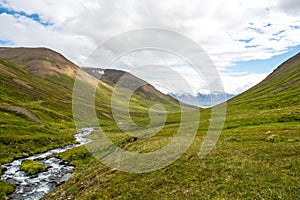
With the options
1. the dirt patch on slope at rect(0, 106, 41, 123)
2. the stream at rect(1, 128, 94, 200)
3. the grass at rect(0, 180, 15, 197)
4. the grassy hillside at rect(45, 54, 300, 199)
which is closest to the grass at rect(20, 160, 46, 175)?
the stream at rect(1, 128, 94, 200)

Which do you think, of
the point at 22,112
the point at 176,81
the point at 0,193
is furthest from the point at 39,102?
the point at 176,81

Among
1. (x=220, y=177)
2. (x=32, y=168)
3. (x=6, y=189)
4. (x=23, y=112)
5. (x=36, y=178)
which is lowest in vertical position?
(x=36, y=178)

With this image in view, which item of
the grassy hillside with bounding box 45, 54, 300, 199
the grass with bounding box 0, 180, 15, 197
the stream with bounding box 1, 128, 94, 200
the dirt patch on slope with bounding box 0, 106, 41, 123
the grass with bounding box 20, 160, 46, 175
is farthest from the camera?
the dirt patch on slope with bounding box 0, 106, 41, 123

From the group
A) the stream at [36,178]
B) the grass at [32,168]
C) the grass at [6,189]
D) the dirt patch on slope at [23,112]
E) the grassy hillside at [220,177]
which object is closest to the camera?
the grassy hillside at [220,177]

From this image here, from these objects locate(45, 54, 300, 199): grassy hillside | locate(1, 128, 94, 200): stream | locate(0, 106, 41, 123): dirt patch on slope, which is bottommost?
locate(1, 128, 94, 200): stream

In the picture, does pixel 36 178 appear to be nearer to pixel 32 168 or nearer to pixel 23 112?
pixel 32 168

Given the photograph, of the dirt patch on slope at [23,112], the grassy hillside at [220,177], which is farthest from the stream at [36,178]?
the dirt patch on slope at [23,112]

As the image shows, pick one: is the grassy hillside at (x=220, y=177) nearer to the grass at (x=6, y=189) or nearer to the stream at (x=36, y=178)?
the stream at (x=36, y=178)

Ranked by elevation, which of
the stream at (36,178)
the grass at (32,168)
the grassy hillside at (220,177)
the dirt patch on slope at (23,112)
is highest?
the dirt patch on slope at (23,112)

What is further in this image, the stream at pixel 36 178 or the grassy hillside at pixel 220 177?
the stream at pixel 36 178

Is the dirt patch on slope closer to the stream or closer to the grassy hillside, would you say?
the stream

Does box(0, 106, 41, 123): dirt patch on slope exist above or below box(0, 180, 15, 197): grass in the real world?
above

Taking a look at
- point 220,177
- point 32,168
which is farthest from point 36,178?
point 220,177

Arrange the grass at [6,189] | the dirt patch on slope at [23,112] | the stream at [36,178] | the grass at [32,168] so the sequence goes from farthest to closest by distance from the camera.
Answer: the dirt patch on slope at [23,112]
the grass at [32,168]
the stream at [36,178]
the grass at [6,189]
